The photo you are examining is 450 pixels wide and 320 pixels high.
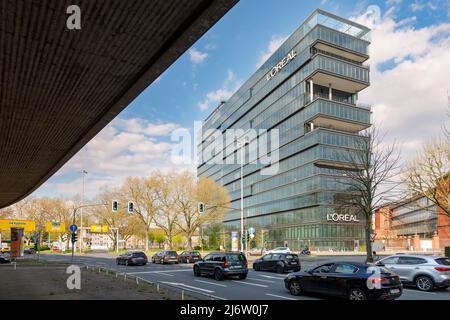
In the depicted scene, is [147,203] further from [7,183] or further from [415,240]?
[415,240]

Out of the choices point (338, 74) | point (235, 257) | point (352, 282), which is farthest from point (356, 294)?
point (338, 74)

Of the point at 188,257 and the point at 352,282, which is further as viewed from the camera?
the point at 188,257

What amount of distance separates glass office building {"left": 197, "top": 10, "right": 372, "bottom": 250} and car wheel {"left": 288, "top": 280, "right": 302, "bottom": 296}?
50.3m

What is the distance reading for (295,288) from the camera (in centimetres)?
1562

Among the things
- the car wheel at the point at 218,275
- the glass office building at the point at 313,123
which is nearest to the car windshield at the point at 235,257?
the car wheel at the point at 218,275

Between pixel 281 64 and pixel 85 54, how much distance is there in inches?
3136

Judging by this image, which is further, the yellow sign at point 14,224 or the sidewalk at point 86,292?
the yellow sign at point 14,224

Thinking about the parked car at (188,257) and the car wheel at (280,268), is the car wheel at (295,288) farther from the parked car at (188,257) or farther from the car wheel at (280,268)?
the parked car at (188,257)

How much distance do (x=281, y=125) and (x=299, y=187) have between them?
15.3 m

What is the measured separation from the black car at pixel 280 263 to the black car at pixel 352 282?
1132 cm

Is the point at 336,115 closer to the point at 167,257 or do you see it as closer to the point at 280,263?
the point at 167,257

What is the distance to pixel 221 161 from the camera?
122 metres

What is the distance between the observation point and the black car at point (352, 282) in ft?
42.3
